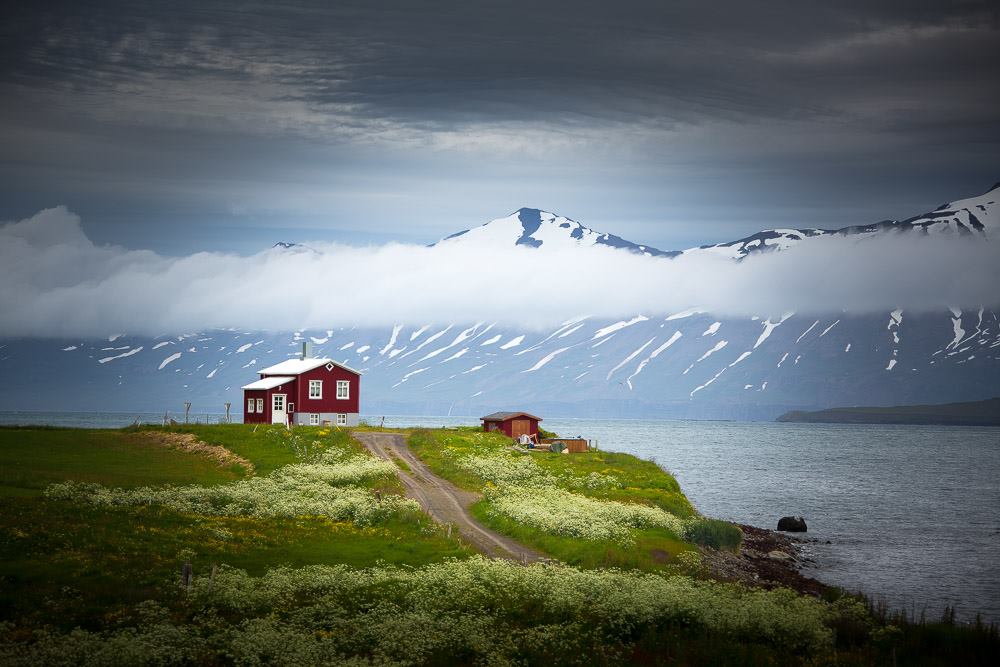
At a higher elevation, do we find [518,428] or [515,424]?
[515,424]

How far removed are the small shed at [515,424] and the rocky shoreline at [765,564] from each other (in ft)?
108

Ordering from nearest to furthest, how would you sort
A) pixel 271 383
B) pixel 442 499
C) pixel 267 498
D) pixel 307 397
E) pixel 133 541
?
pixel 133 541
pixel 267 498
pixel 442 499
pixel 271 383
pixel 307 397

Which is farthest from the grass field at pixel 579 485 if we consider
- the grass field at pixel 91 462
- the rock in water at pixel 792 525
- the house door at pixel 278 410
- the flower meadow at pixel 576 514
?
the grass field at pixel 91 462

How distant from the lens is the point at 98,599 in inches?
1644

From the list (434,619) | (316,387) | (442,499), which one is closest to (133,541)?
(434,619)

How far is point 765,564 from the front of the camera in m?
71.5

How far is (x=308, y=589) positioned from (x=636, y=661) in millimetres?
14418

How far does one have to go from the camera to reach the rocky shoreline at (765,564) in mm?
61825

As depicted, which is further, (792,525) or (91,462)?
(792,525)

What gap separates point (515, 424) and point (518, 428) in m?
0.56

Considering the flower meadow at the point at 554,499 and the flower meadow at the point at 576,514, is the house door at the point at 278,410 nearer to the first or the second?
the flower meadow at the point at 554,499

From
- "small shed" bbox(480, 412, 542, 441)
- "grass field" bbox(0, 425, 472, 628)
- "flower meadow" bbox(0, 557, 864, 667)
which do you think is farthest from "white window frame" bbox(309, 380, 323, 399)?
"flower meadow" bbox(0, 557, 864, 667)

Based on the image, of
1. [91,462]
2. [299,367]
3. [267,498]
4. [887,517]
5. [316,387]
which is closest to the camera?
[267,498]

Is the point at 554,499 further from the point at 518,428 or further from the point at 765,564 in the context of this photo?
the point at 518,428
